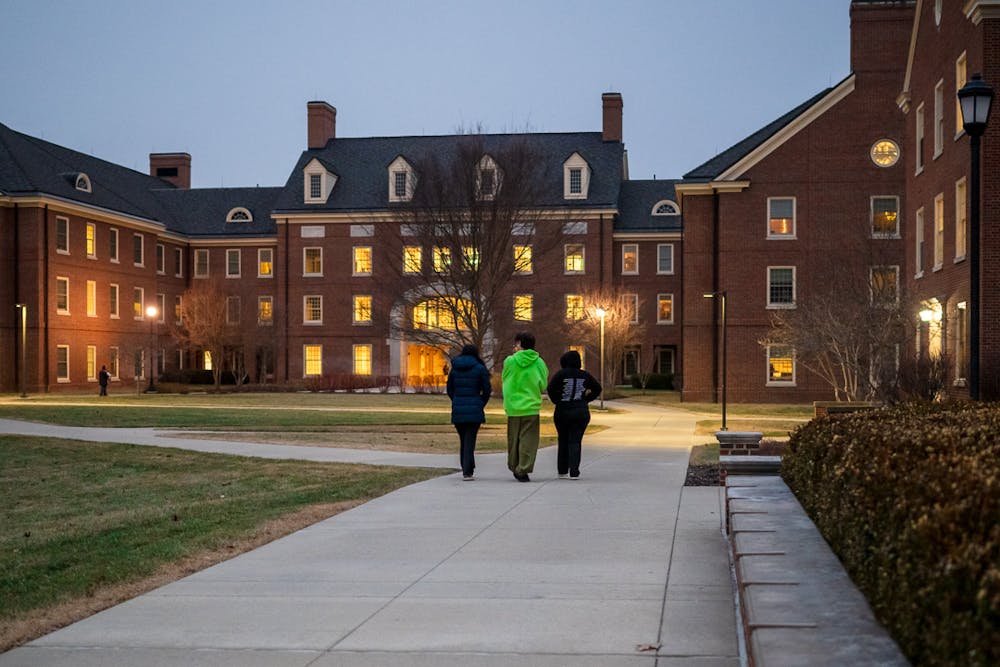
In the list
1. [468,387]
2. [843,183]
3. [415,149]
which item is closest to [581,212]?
[415,149]

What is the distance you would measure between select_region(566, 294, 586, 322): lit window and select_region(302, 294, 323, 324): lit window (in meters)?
14.5

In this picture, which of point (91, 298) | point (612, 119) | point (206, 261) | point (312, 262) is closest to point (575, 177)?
point (612, 119)

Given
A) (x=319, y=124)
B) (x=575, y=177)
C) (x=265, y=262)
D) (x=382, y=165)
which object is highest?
(x=319, y=124)

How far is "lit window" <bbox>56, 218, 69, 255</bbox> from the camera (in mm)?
54156

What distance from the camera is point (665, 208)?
62156 mm

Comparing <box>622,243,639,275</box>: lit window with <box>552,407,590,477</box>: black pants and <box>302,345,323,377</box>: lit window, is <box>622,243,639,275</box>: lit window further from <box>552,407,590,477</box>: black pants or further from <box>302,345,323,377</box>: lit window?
<box>552,407,590,477</box>: black pants

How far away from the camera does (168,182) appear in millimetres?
72875

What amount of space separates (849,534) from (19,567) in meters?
6.28

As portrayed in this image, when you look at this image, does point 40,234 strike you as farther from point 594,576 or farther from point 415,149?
point 594,576

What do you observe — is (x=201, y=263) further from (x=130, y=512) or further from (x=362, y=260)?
(x=130, y=512)

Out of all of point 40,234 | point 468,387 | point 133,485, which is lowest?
point 133,485

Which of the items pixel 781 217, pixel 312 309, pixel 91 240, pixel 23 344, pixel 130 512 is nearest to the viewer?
pixel 130 512

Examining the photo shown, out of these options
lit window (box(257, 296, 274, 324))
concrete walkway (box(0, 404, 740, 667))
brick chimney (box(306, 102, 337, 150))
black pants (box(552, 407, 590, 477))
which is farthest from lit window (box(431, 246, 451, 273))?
brick chimney (box(306, 102, 337, 150))

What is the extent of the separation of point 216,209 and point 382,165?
1236 cm
